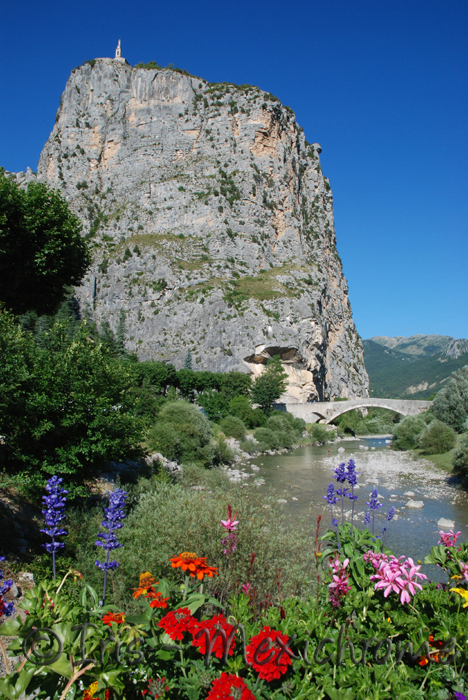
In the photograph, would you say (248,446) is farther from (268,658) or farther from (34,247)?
(268,658)

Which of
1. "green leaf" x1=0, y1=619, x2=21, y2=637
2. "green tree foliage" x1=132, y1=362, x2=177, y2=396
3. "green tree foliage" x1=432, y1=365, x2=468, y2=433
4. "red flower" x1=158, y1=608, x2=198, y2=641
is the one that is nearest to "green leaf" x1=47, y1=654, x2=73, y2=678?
"green leaf" x1=0, y1=619, x2=21, y2=637

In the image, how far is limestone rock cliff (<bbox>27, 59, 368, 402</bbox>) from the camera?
64.5 metres

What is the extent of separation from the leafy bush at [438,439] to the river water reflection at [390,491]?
1764 millimetres

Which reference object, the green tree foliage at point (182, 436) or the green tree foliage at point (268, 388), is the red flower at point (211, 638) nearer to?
the green tree foliage at point (182, 436)

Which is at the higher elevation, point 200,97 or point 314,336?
point 200,97

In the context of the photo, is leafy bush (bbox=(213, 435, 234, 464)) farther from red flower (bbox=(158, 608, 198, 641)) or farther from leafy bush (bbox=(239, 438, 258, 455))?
red flower (bbox=(158, 608, 198, 641))

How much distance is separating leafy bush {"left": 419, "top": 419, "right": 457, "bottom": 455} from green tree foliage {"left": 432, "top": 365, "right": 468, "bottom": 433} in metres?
1.16

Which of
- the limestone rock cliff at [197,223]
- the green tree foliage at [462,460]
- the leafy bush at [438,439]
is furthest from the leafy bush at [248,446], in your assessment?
the limestone rock cliff at [197,223]

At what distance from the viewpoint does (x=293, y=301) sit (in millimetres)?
67188

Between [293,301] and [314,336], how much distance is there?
21.8 ft

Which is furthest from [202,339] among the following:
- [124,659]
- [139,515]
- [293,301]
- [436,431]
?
[124,659]

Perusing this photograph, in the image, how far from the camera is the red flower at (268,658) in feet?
6.77

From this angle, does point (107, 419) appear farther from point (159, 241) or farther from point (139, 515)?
point (159, 241)

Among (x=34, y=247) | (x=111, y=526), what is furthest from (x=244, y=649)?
(x=34, y=247)
